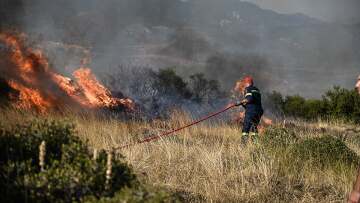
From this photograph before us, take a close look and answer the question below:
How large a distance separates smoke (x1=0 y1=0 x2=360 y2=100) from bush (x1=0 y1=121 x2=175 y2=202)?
1300 centimetres

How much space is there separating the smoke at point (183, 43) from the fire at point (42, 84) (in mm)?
2160

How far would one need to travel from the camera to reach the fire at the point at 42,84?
41.2ft

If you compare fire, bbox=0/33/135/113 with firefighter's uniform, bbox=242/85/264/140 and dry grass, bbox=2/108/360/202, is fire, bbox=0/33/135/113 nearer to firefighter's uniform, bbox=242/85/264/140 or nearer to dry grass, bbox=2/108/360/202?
dry grass, bbox=2/108/360/202

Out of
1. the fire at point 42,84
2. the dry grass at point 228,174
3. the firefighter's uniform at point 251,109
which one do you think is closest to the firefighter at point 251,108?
the firefighter's uniform at point 251,109

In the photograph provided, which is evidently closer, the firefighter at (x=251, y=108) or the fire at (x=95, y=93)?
the firefighter at (x=251, y=108)

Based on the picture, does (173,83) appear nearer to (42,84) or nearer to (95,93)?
(95,93)

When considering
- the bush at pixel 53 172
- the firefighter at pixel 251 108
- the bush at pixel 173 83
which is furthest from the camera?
the bush at pixel 173 83

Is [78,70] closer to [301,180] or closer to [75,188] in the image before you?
[301,180]

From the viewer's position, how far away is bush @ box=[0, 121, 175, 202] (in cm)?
341

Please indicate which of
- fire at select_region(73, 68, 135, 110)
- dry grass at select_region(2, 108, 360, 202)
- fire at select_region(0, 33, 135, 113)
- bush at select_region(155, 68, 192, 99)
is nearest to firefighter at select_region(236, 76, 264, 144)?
dry grass at select_region(2, 108, 360, 202)

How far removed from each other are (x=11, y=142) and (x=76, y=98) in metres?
10.7

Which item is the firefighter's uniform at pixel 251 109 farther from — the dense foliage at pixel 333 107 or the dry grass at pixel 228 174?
the dense foliage at pixel 333 107

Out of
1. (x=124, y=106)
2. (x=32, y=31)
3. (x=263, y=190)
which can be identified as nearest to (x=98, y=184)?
(x=263, y=190)

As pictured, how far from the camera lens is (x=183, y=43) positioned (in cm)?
9031
